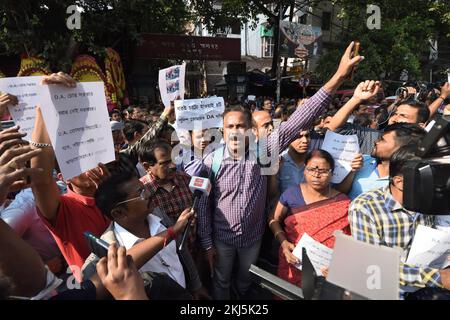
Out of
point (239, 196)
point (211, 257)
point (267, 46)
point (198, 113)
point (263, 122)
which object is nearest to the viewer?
point (239, 196)

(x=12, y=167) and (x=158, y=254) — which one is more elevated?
(x=12, y=167)

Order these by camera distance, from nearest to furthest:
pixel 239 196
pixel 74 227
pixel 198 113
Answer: pixel 74 227
pixel 239 196
pixel 198 113

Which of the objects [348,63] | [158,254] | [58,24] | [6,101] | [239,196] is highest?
[58,24]

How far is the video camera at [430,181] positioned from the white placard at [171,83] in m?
2.49

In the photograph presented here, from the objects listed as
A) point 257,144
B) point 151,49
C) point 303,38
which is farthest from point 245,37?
point 257,144

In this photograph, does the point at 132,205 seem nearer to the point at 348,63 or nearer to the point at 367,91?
the point at 348,63

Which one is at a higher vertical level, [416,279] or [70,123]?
[70,123]

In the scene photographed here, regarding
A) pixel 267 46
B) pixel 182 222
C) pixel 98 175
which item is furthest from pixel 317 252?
pixel 267 46

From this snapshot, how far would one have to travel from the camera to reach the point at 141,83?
15.5 m

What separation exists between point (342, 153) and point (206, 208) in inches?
39.4

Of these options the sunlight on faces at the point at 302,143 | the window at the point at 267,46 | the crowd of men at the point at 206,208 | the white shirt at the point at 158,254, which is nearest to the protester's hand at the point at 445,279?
the crowd of men at the point at 206,208

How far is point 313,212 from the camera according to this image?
85.1 inches

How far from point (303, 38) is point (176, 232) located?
1437 cm
